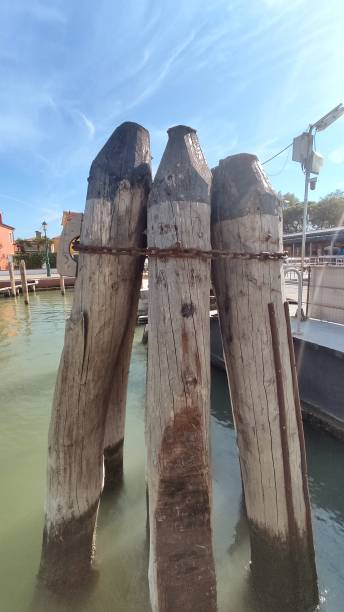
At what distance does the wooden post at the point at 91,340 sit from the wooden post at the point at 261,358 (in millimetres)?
463

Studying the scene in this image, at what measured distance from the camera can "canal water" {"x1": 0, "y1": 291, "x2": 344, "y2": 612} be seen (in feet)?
7.36

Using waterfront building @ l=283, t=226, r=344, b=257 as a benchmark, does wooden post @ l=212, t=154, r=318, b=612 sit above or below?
below

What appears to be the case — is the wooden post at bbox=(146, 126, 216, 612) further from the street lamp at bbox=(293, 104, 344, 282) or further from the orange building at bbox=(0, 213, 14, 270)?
the orange building at bbox=(0, 213, 14, 270)

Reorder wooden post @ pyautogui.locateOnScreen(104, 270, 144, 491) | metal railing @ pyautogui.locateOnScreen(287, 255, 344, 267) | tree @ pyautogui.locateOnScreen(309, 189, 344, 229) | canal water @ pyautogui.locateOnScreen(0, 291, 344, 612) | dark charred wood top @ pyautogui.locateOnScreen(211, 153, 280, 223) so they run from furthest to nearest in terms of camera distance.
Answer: tree @ pyautogui.locateOnScreen(309, 189, 344, 229) < metal railing @ pyautogui.locateOnScreen(287, 255, 344, 267) < wooden post @ pyautogui.locateOnScreen(104, 270, 144, 491) < canal water @ pyautogui.locateOnScreen(0, 291, 344, 612) < dark charred wood top @ pyautogui.locateOnScreen(211, 153, 280, 223)

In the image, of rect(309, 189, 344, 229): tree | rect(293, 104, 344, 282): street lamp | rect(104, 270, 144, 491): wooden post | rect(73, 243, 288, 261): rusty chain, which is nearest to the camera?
rect(73, 243, 288, 261): rusty chain

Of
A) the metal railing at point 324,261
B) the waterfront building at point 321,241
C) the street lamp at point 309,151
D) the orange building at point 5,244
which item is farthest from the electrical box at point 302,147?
the orange building at point 5,244

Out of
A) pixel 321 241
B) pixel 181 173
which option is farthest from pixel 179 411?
pixel 321 241

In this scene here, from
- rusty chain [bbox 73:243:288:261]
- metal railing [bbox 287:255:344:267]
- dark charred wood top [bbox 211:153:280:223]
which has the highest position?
dark charred wood top [bbox 211:153:280:223]

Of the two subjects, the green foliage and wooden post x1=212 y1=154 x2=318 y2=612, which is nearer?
wooden post x1=212 y1=154 x2=318 y2=612

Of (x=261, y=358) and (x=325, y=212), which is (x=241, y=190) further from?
(x=325, y=212)

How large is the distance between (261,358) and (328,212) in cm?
4214

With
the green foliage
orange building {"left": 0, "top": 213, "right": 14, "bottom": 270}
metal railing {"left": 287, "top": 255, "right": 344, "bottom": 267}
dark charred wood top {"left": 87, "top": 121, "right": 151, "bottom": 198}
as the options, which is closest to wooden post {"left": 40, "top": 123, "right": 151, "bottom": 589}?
dark charred wood top {"left": 87, "top": 121, "right": 151, "bottom": 198}

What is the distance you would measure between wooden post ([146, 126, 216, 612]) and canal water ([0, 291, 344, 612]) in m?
0.81

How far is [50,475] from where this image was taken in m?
2.09
